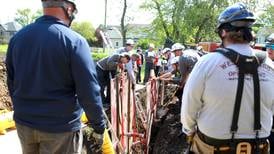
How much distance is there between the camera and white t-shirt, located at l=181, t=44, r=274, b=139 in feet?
10.2

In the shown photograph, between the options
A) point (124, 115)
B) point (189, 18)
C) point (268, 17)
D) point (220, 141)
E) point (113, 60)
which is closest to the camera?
point (220, 141)

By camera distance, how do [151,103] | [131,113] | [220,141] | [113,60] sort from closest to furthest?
1. [220,141]
2. [131,113]
3. [113,60]
4. [151,103]

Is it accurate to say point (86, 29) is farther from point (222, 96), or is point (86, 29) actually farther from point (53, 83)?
point (222, 96)

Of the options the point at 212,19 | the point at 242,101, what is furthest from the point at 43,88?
the point at 212,19

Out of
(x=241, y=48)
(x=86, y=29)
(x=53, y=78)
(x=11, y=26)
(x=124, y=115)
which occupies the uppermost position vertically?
(x=241, y=48)

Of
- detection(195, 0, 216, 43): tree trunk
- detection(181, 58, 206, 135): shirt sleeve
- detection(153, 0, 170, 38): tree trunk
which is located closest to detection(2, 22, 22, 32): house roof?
detection(153, 0, 170, 38): tree trunk

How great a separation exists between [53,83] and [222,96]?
1.24m

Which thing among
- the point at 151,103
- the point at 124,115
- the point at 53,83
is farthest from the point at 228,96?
the point at 151,103

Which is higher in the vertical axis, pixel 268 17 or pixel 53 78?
pixel 53 78

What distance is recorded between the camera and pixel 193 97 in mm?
3205

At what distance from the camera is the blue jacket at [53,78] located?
3.21 meters

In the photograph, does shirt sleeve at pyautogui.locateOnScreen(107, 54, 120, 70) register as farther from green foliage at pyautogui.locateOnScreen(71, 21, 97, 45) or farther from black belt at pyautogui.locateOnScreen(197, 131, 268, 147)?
green foliage at pyautogui.locateOnScreen(71, 21, 97, 45)

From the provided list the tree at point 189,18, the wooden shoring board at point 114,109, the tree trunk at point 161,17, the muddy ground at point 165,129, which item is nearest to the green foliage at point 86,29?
the tree trunk at point 161,17

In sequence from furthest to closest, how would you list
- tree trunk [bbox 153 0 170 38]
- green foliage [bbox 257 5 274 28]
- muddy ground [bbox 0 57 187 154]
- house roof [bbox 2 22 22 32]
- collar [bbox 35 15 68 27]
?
house roof [bbox 2 22 22 32]
green foliage [bbox 257 5 274 28]
tree trunk [bbox 153 0 170 38]
muddy ground [bbox 0 57 187 154]
collar [bbox 35 15 68 27]
